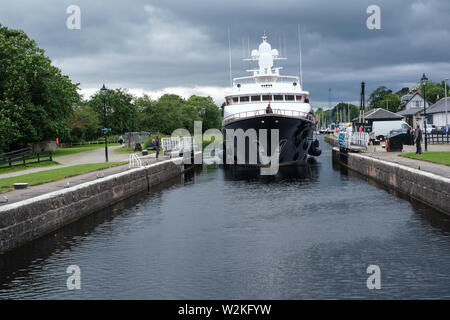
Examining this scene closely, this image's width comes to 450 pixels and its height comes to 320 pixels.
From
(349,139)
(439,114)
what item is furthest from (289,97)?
(439,114)

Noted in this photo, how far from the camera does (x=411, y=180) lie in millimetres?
22328

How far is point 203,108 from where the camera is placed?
144 meters

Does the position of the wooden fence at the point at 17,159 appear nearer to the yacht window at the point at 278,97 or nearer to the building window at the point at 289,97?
the yacht window at the point at 278,97

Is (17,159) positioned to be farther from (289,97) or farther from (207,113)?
(207,113)

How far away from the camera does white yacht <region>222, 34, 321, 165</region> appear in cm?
3481

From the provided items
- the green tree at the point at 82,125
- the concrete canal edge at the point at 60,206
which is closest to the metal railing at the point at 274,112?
the concrete canal edge at the point at 60,206

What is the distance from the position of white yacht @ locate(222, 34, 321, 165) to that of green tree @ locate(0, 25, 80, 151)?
563 inches

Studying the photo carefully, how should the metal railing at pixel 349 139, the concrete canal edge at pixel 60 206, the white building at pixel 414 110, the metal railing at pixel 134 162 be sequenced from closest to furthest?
1. the concrete canal edge at pixel 60 206
2. the metal railing at pixel 134 162
3. the metal railing at pixel 349 139
4. the white building at pixel 414 110

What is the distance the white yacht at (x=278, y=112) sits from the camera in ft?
114

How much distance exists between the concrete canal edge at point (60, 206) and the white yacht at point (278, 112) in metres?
9.82

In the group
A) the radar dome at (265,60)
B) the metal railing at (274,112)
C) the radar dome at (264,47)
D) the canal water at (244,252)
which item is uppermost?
the radar dome at (264,47)

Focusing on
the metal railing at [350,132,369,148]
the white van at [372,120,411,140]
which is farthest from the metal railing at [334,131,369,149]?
the white van at [372,120,411,140]

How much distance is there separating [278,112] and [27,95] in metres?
18.9

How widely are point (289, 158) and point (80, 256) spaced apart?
86.2ft
